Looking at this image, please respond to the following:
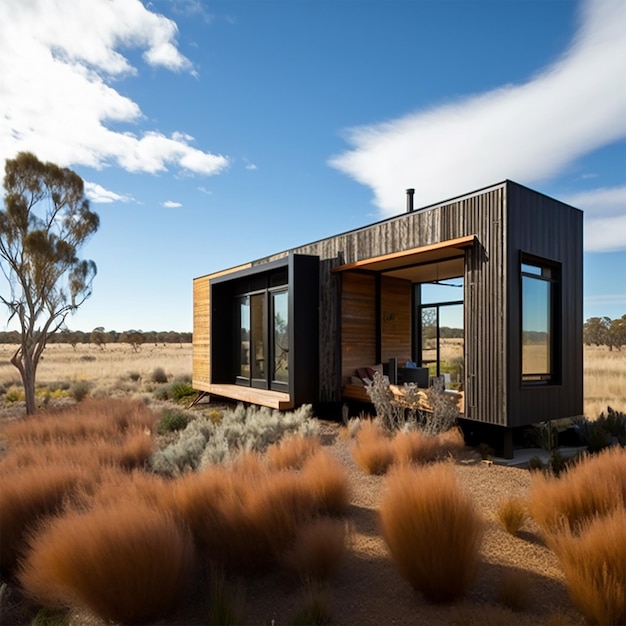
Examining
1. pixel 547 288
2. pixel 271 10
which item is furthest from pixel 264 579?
pixel 271 10

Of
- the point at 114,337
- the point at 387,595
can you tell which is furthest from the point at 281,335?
the point at 114,337

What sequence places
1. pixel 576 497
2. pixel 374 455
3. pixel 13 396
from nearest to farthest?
pixel 576 497 → pixel 374 455 → pixel 13 396

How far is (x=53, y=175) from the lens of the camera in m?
10.5

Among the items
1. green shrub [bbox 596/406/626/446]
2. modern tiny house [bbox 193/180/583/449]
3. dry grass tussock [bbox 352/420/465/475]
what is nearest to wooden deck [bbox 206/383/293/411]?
modern tiny house [bbox 193/180/583/449]

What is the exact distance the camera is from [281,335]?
30.1ft

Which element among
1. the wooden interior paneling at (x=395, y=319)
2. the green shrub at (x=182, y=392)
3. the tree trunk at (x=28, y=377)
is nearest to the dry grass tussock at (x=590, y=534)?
the wooden interior paneling at (x=395, y=319)

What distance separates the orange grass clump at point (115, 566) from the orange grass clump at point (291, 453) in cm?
205

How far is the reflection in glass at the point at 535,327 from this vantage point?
236 inches

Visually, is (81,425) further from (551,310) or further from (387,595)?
(551,310)

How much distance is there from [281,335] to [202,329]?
403 cm

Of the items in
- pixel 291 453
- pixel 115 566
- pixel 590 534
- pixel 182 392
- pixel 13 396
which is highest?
pixel 590 534

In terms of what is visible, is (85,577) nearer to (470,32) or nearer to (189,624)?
(189,624)

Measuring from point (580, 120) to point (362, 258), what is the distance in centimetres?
399

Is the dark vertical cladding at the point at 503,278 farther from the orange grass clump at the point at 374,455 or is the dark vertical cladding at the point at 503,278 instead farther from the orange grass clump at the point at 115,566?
the orange grass clump at the point at 115,566
